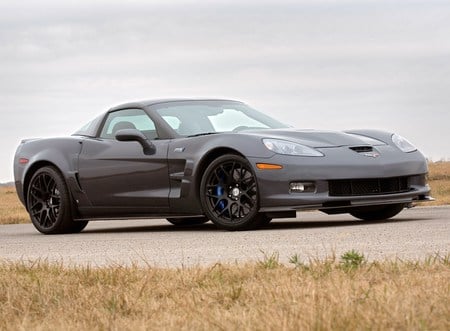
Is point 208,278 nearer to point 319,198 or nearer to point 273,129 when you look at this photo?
point 319,198

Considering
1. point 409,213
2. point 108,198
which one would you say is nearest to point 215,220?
point 108,198

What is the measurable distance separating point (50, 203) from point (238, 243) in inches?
157

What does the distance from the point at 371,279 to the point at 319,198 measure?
4.26 metres

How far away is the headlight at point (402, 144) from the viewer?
10.5 meters

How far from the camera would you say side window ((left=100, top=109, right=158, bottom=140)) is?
36.4 ft

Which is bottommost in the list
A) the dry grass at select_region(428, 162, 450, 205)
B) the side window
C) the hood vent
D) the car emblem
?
the dry grass at select_region(428, 162, 450, 205)

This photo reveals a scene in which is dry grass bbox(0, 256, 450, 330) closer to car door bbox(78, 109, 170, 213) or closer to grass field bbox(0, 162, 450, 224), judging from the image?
car door bbox(78, 109, 170, 213)

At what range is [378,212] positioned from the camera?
1120cm

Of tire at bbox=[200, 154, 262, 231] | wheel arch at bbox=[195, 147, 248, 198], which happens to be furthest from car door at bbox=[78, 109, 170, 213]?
tire at bbox=[200, 154, 262, 231]

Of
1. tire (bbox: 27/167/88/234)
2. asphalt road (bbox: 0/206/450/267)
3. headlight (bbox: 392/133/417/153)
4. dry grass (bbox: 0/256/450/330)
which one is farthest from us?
tire (bbox: 27/167/88/234)

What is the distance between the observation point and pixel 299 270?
5.74 m

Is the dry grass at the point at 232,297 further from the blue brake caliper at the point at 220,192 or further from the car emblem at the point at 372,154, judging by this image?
the car emblem at the point at 372,154

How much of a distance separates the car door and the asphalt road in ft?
→ 1.28

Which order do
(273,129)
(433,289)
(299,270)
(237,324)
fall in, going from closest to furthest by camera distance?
(237,324) < (433,289) < (299,270) < (273,129)
